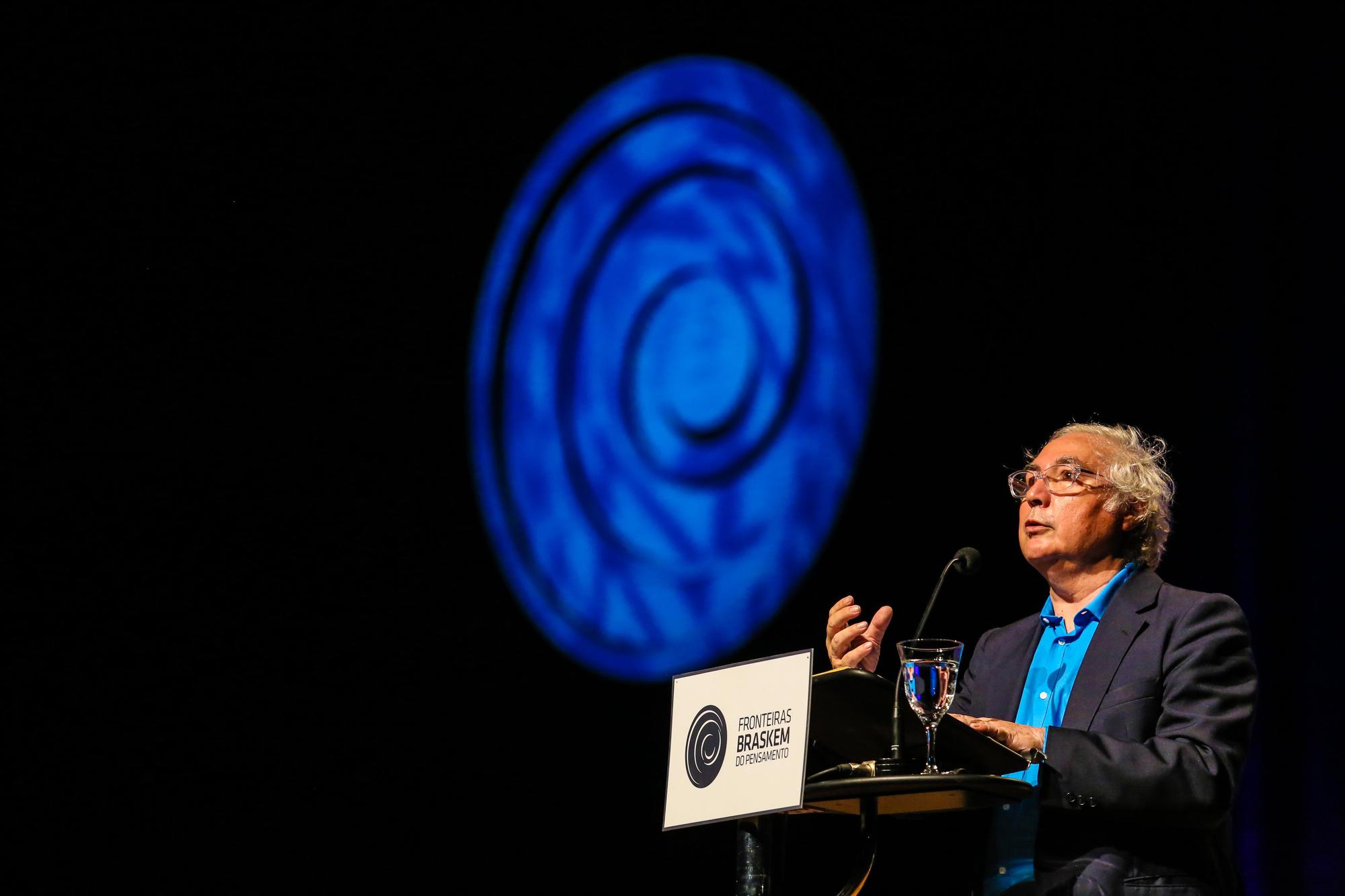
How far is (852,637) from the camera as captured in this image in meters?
2.35

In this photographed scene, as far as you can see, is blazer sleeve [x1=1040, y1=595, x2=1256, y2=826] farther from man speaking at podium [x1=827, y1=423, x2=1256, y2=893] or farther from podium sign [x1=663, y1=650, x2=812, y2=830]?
podium sign [x1=663, y1=650, x2=812, y2=830]

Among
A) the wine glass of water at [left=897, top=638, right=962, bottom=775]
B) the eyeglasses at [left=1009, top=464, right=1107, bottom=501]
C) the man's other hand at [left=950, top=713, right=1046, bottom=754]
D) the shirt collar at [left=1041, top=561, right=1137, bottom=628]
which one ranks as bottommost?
the man's other hand at [left=950, top=713, right=1046, bottom=754]

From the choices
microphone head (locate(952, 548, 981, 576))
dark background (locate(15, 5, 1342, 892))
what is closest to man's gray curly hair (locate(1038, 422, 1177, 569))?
microphone head (locate(952, 548, 981, 576))

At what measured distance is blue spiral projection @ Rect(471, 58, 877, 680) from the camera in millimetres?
Answer: 3525

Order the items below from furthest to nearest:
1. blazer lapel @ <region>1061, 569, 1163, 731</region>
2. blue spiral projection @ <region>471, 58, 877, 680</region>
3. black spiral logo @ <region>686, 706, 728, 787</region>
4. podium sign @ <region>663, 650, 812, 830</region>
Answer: blue spiral projection @ <region>471, 58, 877, 680</region> < blazer lapel @ <region>1061, 569, 1163, 731</region> < black spiral logo @ <region>686, 706, 728, 787</region> < podium sign @ <region>663, 650, 812, 830</region>

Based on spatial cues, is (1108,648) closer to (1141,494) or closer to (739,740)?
(1141,494)

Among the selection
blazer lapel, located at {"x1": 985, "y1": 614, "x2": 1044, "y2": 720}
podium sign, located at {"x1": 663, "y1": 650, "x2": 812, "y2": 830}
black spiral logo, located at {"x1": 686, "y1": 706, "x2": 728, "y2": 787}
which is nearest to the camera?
podium sign, located at {"x1": 663, "y1": 650, "x2": 812, "y2": 830}

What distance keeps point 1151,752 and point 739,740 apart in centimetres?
80

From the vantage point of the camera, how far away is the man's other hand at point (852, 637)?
2340 millimetres

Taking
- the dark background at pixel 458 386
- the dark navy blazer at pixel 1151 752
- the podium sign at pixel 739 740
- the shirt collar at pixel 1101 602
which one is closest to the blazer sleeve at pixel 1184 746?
the dark navy blazer at pixel 1151 752

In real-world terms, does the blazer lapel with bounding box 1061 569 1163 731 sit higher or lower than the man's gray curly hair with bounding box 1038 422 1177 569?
lower

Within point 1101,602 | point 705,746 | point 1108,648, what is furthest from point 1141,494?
point 705,746

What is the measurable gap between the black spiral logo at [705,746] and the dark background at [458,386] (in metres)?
1.45

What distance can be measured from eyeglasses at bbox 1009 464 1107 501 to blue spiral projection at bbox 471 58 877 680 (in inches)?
38.3
